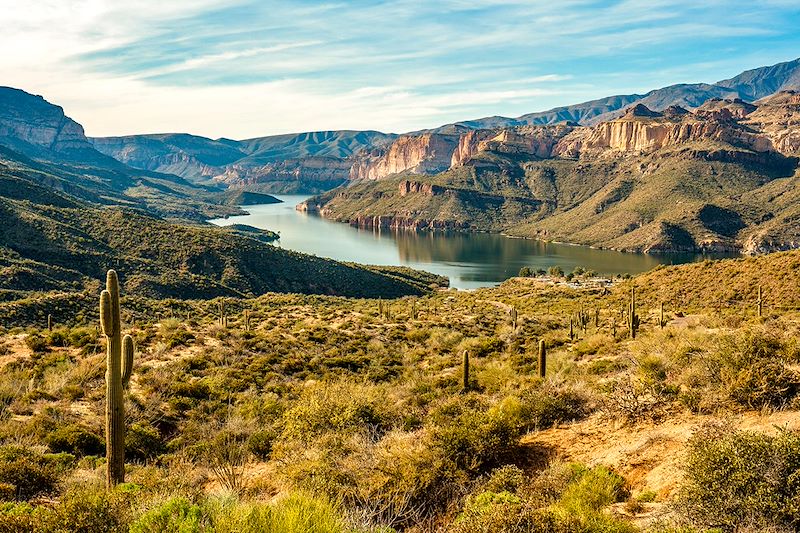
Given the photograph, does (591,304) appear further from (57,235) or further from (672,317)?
(57,235)

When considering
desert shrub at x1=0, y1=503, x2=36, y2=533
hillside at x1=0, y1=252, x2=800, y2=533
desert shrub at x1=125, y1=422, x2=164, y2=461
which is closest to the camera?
desert shrub at x1=0, y1=503, x2=36, y2=533

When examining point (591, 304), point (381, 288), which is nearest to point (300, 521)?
point (591, 304)

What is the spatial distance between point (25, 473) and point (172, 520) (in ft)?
16.8

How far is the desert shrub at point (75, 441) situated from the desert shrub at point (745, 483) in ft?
37.5

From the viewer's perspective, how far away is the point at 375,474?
7.64m

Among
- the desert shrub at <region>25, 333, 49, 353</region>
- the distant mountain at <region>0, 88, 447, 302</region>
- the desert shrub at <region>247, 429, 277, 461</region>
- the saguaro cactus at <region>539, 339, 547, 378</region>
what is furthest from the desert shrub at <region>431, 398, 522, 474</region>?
the distant mountain at <region>0, 88, 447, 302</region>

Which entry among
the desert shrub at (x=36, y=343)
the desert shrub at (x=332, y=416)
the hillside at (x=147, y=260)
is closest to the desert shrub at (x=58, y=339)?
the desert shrub at (x=36, y=343)

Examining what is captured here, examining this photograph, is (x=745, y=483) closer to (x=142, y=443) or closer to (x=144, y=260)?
(x=142, y=443)

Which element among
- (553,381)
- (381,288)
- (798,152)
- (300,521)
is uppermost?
(798,152)

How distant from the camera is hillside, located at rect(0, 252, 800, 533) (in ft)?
18.1

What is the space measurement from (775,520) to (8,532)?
7633 mm

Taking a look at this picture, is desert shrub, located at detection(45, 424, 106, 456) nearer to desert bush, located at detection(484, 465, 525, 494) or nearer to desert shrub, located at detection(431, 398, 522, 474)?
desert shrub, located at detection(431, 398, 522, 474)

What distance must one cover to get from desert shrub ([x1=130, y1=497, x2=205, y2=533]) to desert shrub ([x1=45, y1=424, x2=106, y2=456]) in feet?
Result: 23.9

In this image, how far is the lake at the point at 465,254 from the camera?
10812 centimetres
